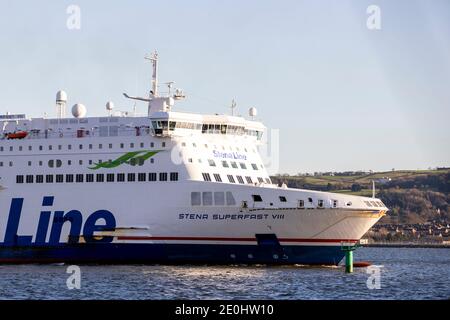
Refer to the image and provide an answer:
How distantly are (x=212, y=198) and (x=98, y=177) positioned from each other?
5715mm

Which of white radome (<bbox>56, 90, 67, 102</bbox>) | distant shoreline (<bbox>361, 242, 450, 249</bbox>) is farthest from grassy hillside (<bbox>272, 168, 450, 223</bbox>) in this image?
white radome (<bbox>56, 90, 67, 102</bbox>)

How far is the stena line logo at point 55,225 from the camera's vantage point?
43375 millimetres

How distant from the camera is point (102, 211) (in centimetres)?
4341

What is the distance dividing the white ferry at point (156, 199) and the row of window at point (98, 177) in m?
0.05

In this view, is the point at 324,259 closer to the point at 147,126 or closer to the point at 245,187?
the point at 245,187

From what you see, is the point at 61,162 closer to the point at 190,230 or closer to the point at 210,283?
the point at 190,230

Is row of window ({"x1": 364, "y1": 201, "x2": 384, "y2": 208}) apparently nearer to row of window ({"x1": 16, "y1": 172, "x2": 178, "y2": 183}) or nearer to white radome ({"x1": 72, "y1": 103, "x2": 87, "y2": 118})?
row of window ({"x1": 16, "y1": 172, "x2": 178, "y2": 183})

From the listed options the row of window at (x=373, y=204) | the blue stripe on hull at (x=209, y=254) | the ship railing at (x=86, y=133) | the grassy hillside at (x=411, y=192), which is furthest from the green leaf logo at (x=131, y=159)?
the grassy hillside at (x=411, y=192)

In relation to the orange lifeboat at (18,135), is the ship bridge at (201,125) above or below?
above

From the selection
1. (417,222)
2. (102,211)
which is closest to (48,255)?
(102,211)

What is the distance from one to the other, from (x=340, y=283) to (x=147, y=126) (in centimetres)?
1284

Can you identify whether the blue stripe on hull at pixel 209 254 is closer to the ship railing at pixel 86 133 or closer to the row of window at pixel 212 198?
the row of window at pixel 212 198

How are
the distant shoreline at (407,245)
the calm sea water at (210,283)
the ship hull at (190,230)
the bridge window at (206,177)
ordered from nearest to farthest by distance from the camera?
1. the calm sea water at (210,283)
2. the ship hull at (190,230)
3. the bridge window at (206,177)
4. the distant shoreline at (407,245)
